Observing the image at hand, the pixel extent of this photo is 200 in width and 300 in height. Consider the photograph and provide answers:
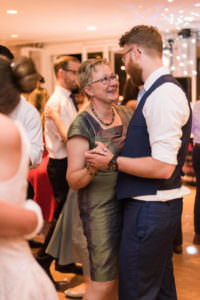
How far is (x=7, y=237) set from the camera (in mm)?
1076

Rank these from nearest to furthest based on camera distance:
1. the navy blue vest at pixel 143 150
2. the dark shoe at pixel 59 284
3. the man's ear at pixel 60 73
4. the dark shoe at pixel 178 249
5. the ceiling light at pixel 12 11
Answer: the navy blue vest at pixel 143 150 → the dark shoe at pixel 59 284 → the man's ear at pixel 60 73 → the dark shoe at pixel 178 249 → the ceiling light at pixel 12 11

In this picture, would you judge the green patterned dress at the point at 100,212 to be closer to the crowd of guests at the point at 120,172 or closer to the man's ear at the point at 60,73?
the crowd of guests at the point at 120,172

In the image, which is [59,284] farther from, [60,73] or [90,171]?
[60,73]

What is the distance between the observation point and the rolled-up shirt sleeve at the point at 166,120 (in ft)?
5.17

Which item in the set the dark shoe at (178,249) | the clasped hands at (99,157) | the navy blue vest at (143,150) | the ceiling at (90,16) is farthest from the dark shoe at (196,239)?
the ceiling at (90,16)

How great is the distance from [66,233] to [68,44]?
28.1 feet

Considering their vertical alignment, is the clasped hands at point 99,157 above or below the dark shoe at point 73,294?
above

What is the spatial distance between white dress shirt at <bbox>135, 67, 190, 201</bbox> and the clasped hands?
0.21m

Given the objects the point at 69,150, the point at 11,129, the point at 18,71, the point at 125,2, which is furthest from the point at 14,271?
the point at 125,2

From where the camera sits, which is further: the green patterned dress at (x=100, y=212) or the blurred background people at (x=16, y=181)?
the green patterned dress at (x=100, y=212)

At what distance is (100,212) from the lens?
1940 mm

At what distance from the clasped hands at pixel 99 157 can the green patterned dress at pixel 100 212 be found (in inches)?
7.4

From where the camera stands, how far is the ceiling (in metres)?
6.27

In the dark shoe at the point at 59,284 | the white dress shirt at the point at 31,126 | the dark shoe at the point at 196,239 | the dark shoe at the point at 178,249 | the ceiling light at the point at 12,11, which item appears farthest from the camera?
the ceiling light at the point at 12,11
